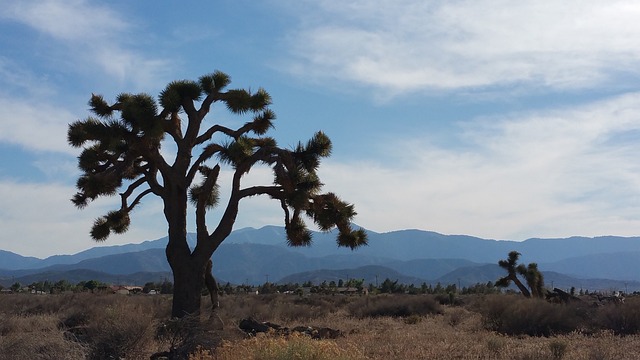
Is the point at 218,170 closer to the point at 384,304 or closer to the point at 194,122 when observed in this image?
the point at 194,122

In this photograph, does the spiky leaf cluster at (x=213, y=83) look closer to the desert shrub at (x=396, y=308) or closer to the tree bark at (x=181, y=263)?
the tree bark at (x=181, y=263)

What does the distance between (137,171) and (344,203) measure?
4944mm

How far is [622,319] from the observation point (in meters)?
17.4

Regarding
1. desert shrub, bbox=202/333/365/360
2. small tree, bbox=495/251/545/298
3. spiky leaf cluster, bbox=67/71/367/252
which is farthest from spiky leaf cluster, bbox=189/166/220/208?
small tree, bbox=495/251/545/298

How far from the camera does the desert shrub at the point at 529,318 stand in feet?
57.2

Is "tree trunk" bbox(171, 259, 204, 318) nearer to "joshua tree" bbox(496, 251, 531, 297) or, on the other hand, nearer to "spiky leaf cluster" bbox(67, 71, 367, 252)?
"spiky leaf cluster" bbox(67, 71, 367, 252)

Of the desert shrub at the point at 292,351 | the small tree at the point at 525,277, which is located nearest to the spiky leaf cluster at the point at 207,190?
the desert shrub at the point at 292,351

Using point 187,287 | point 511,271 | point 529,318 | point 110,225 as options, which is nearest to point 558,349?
point 529,318

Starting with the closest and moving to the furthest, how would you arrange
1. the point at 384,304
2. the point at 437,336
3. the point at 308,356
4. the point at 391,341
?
the point at 308,356
the point at 391,341
the point at 437,336
the point at 384,304

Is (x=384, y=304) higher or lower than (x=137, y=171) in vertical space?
lower

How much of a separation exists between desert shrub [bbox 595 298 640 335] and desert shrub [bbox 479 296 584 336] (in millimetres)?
597

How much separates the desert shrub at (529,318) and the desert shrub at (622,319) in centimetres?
60

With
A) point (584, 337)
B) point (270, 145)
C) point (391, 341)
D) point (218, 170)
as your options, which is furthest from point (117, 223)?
point (584, 337)

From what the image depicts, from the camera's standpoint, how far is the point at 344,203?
15688 millimetres
